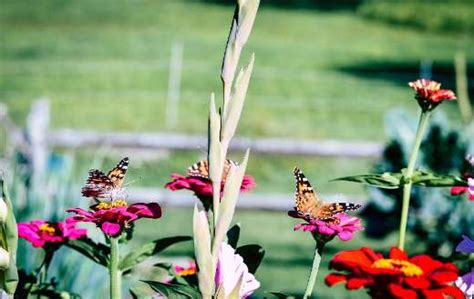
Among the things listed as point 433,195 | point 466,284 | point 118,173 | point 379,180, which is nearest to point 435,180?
point 379,180

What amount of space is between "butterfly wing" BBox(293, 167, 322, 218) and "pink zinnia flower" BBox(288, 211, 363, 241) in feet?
0.06

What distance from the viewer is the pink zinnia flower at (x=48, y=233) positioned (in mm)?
1454

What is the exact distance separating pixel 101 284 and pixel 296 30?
2139cm

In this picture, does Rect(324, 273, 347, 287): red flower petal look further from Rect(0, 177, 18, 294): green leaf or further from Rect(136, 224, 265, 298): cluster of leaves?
Rect(0, 177, 18, 294): green leaf

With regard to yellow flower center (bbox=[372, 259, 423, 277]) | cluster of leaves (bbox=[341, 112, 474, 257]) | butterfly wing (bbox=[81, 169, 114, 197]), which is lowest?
cluster of leaves (bbox=[341, 112, 474, 257])

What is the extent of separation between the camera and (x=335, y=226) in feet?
4.03

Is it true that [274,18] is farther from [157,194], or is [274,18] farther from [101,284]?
[101,284]

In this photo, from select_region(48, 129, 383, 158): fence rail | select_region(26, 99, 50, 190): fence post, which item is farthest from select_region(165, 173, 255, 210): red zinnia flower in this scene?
select_region(48, 129, 383, 158): fence rail

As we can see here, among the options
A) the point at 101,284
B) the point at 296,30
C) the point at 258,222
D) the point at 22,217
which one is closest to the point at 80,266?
the point at 101,284

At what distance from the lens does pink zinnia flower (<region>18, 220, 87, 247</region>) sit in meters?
1.45

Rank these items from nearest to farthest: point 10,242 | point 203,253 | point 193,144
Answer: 1. point 203,253
2. point 10,242
3. point 193,144

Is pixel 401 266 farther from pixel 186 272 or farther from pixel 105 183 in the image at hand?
pixel 186 272

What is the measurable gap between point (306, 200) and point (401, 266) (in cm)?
19

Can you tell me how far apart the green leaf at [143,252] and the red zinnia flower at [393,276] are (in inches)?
14.1
